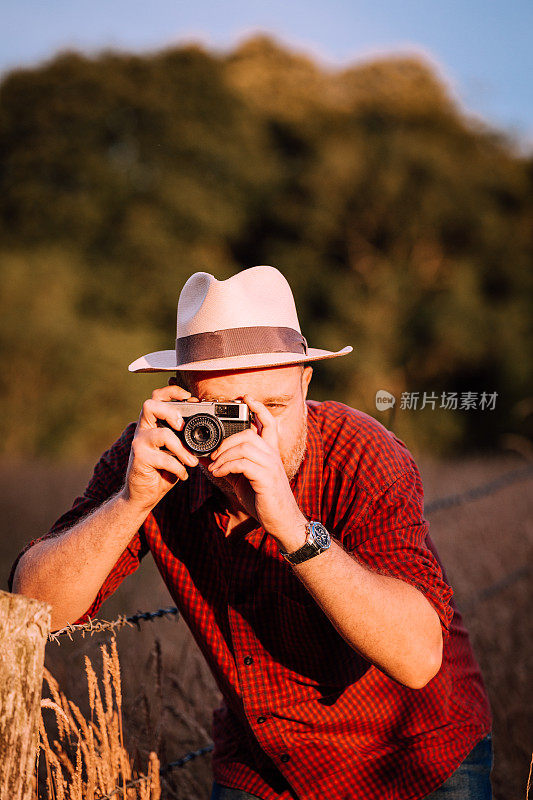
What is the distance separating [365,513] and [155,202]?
18.3 meters

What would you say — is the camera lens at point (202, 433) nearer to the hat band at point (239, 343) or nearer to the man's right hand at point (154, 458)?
the man's right hand at point (154, 458)

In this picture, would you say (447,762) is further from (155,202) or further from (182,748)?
(155,202)

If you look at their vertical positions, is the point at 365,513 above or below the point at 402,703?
above

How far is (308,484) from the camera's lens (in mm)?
1996

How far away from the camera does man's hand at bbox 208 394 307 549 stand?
5.22 feet

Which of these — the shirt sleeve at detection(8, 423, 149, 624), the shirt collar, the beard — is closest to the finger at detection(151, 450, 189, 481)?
the beard

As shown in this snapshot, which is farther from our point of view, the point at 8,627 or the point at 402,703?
the point at 402,703

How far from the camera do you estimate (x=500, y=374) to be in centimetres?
2044

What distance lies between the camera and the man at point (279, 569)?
5.84 feet

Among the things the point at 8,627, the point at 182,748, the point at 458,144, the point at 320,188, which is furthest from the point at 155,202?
the point at 8,627

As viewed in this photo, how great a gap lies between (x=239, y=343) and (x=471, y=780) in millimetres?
1188

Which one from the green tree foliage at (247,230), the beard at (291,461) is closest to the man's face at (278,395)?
the beard at (291,461)

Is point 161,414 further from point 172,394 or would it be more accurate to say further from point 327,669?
point 327,669

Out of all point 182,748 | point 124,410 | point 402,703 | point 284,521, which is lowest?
point 182,748
